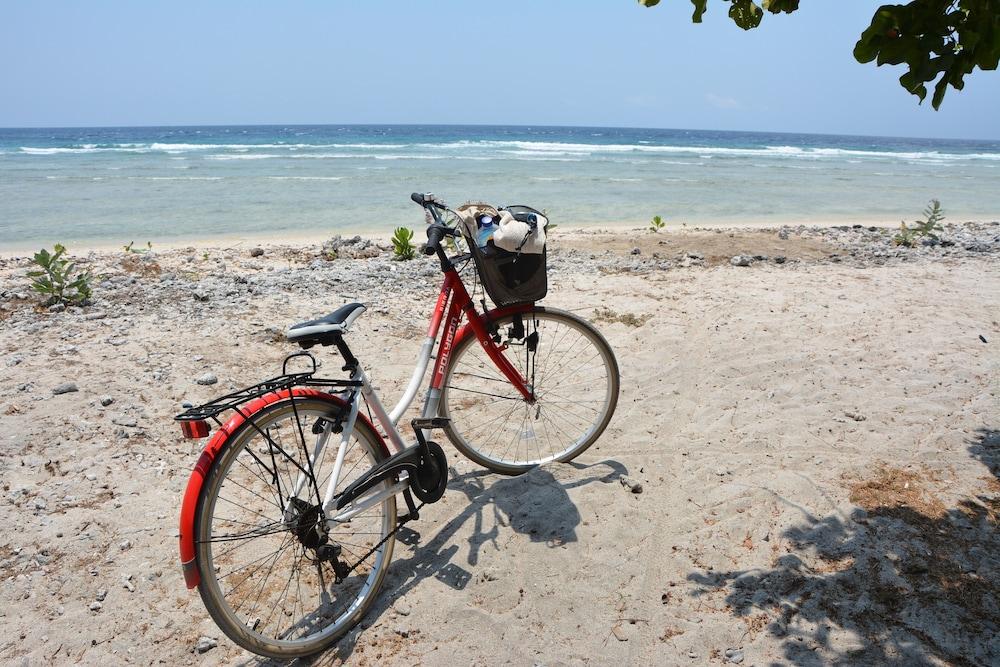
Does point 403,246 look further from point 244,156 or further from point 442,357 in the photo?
point 244,156

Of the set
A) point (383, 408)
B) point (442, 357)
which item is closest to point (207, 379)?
point (442, 357)

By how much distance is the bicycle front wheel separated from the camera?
11.5 ft

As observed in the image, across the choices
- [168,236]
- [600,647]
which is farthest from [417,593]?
[168,236]

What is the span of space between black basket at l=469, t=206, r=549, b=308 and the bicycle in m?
0.16

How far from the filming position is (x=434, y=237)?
306cm

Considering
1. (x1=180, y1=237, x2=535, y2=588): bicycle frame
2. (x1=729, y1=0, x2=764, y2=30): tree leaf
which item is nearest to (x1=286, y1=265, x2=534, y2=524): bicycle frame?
(x1=180, y1=237, x2=535, y2=588): bicycle frame

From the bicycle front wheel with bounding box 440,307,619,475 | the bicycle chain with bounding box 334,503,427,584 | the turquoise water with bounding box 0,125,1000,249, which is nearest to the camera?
the bicycle chain with bounding box 334,503,427,584

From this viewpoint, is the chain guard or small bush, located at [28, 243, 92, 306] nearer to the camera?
the chain guard

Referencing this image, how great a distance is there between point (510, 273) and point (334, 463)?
1207mm

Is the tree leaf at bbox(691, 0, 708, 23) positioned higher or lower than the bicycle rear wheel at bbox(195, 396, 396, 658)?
higher

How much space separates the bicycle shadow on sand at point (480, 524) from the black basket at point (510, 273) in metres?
1.04

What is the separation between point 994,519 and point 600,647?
2.11 metres

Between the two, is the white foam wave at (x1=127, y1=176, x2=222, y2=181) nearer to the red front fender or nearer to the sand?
the sand

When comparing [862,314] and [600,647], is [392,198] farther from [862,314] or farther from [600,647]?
[600,647]
